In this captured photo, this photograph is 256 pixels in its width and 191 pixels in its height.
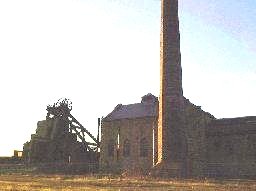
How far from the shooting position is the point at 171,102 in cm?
2283

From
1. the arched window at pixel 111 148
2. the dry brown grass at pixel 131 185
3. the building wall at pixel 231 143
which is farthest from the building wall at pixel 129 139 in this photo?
the dry brown grass at pixel 131 185

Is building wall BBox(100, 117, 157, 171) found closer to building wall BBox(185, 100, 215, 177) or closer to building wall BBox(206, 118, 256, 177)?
building wall BBox(185, 100, 215, 177)

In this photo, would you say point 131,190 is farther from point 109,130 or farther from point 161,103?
point 109,130

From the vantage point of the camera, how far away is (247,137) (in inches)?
1168

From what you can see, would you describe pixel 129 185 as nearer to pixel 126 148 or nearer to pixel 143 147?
pixel 143 147

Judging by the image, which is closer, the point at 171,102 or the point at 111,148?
the point at 171,102

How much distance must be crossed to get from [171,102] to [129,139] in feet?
42.0

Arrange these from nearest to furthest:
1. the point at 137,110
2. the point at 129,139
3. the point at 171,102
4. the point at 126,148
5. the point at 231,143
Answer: the point at 171,102 → the point at 231,143 → the point at 129,139 → the point at 126,148 → the point at 137,110

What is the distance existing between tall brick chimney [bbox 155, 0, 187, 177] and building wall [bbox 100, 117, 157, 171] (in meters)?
10.1

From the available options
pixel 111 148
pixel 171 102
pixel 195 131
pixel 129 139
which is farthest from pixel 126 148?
pixel 171 102

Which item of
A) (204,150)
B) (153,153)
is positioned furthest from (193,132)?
(153,153)

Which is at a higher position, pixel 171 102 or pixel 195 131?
pixel 171 102

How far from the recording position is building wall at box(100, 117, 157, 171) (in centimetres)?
3316

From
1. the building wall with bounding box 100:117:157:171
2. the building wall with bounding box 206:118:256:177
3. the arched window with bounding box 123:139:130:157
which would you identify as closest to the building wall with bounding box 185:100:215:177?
the building wall with bounding box 206:118:256:177
